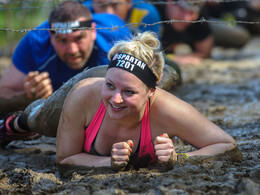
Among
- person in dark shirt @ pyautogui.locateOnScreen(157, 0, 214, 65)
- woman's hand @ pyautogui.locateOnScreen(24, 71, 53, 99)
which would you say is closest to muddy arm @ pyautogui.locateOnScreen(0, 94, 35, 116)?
woman's hand @ pyautogui.locateOnScreen(24, 71, 53, 99)

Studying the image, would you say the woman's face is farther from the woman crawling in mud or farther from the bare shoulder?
the bare shoulder

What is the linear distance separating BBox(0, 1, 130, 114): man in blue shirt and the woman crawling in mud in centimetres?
130

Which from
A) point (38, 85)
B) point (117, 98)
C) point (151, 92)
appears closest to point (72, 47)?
point (38, 85)

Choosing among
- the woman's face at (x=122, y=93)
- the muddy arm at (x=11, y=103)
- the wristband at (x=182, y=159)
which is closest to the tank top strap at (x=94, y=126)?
the woman's face at (x=122, y=93)

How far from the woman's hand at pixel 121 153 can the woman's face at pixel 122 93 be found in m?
0.18

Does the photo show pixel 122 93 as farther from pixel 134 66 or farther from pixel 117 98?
pixel 134 66

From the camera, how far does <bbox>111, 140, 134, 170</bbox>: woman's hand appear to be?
2.61 m

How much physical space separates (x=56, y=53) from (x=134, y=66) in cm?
197

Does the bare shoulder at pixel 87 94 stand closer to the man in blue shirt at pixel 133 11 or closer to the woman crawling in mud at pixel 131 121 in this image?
the woman crawling in mud at pixel 131 121

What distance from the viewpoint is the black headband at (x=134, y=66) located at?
2.61 meters

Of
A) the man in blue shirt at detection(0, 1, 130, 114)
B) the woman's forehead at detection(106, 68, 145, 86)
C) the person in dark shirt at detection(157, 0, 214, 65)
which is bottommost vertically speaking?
the woman's forehead at detection(106, 68, 145, 86)

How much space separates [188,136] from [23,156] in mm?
Result: 1499

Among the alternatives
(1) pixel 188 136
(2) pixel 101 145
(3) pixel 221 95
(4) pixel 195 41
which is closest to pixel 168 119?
(1) pixel 188 136

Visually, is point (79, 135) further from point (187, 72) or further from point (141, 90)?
point (187, 72)
